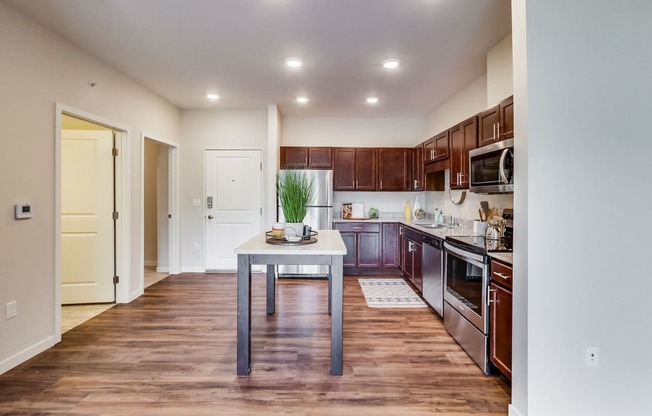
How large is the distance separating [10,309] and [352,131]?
4841mm

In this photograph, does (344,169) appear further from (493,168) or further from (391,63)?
(493,168)

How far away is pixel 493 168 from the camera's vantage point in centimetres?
266

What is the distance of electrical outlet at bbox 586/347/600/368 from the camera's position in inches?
67.1

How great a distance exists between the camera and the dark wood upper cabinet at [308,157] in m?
5.43

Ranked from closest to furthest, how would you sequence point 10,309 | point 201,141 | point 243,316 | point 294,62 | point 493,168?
1. point 243,316
2. point 10,309
3. point 493,168
4. point 294,62
5. point 201,141

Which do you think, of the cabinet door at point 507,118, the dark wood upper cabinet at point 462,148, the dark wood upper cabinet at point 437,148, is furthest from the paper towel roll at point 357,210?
the cabinet door at point 507,118

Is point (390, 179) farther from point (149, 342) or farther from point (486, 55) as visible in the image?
point (149, 342)

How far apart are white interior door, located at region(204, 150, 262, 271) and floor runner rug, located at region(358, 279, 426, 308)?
209 centimetres

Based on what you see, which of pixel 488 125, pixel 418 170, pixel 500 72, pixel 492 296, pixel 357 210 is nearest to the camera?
pixel 492 296

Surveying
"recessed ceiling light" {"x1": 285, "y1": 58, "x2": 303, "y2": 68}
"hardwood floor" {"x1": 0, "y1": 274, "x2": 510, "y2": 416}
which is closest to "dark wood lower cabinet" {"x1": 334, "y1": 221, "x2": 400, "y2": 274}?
"hardwood floor" {"x1": 0, "y1": 274, "x2": 510, "y2": 416}

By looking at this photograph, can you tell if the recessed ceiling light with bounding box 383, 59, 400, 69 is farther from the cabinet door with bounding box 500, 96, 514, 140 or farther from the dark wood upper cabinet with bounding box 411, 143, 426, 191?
the dark wood upper cabinet with bounding box 411, 143, 426, 191

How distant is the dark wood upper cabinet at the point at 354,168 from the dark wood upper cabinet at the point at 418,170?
640 mm

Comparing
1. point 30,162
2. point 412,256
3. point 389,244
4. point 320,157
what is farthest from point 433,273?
point 30,162

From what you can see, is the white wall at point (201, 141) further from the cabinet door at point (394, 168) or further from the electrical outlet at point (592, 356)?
the electrical outlet at point (592, 356)
